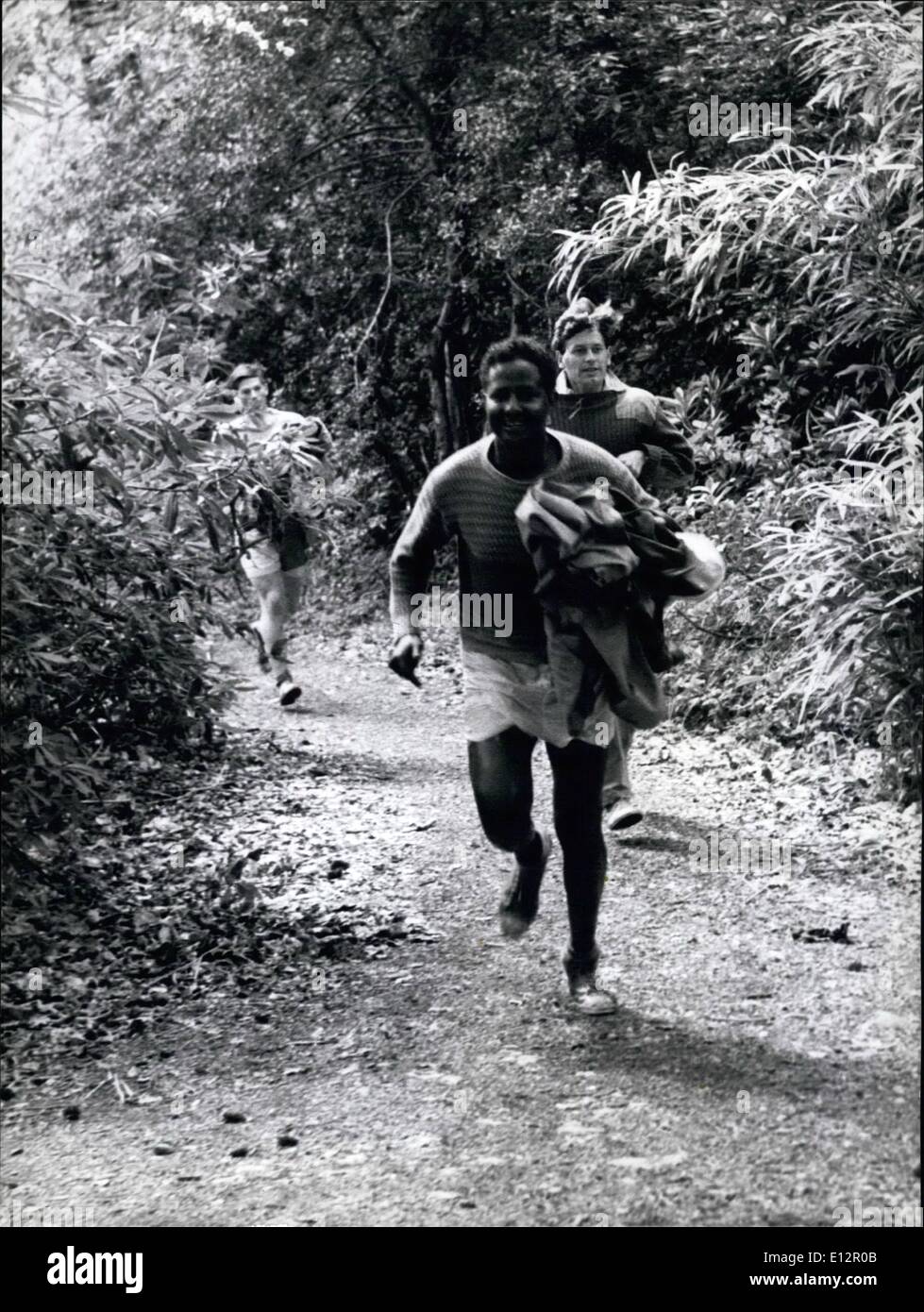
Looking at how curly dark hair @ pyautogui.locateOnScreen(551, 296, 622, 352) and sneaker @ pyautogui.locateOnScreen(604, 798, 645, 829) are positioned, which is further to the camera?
sneaker @ pyautogui.locateOnScreen(604, 798, 645, 829)

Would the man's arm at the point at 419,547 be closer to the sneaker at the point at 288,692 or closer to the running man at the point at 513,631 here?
the running man at the point at 513,631

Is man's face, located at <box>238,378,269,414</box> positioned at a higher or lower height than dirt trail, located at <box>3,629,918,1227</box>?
higher

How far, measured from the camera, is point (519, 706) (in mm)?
3889

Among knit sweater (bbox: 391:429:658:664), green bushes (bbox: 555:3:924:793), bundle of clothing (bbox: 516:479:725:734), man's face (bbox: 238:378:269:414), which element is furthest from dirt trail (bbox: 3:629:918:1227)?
man's face (bbox: 238:378:269:414)

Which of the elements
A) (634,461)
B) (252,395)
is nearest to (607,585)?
(634,461)

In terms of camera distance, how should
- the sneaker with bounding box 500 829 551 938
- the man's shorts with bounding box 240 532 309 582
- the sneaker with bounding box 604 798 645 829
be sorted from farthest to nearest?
1. the man's shorts with bounding box 240 532 309 582
2. the sneaker with bounding box 604 798 645 829
3. the sneaker with bounding box 500 829 551 938

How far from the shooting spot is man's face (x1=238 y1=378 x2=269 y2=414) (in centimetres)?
488

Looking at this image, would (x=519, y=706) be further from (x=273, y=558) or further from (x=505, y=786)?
(x=273, y=558)

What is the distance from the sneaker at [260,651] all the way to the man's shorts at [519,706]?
1812mm

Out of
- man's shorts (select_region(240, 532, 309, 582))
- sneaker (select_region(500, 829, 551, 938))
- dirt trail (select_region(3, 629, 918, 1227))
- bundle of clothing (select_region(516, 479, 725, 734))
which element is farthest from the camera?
man's shorts (select_region(240, 532, 309, 582))

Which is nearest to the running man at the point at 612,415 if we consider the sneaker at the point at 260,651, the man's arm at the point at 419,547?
the man's arm at the point at 419,547

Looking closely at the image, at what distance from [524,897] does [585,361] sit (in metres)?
1.49

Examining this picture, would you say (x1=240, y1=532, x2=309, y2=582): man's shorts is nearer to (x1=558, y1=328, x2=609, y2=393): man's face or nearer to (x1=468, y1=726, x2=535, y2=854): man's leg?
(x1=558, y1=328, x2=609, y2=393): man's face

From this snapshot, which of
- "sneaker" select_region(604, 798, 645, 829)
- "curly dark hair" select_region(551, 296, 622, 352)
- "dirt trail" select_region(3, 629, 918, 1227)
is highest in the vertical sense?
"curly dark hair" select_region(551, 296, 622, 352)
